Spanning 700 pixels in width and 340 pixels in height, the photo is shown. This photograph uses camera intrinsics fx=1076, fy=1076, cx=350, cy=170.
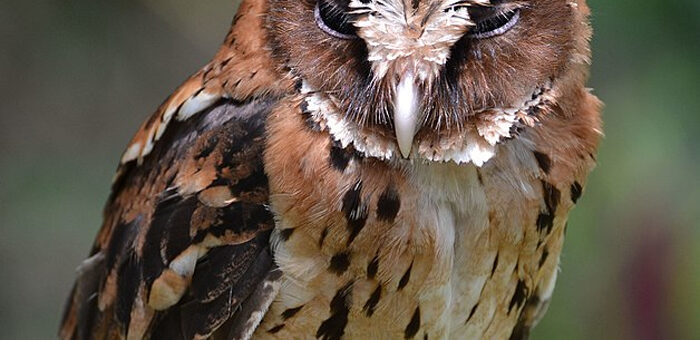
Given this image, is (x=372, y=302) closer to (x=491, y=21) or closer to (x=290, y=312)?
(x=290, y=312)

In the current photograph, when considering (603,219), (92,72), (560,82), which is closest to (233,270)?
(560,82)

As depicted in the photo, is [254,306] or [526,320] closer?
[254,306]

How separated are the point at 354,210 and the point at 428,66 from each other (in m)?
0.29

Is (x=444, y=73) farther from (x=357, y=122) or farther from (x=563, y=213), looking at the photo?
(x=563, y=213)

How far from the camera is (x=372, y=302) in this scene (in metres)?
1.86

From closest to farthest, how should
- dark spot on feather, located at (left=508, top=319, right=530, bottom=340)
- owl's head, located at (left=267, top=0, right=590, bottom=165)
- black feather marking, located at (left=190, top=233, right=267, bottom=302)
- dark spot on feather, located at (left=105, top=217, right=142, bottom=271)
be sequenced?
owl's head, located at (left=267, top=0, right=590, bottom=165) → black feather marking, located at (left=190, top=233, right=267, bottom=302) → dark spot on feather, located at (left=105, top=217, right=142, bottom=271) → dark spot on feather, located at (left=508, top=319, right=530, bottom=340)

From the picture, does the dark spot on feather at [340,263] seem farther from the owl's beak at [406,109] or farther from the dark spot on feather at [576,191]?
the dark spot on feather at [576,191]

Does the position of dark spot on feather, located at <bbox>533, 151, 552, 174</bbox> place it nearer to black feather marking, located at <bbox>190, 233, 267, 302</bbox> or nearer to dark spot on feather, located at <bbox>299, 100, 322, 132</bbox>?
dark spot on feather, located at <bbox>299, 100, 322, 132</bbox>

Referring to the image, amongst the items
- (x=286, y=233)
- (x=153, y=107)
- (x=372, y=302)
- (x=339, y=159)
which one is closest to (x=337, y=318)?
(x=372, y=302)

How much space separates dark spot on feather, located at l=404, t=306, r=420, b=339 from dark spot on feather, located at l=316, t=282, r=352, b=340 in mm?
115

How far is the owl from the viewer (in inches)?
66.4

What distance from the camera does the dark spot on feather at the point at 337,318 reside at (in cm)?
184

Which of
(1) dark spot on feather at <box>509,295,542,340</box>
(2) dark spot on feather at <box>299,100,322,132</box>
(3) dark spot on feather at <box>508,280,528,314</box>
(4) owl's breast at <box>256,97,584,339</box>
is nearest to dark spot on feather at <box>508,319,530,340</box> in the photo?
(1) dark spot on feather at <box>509,295,542,340</box>

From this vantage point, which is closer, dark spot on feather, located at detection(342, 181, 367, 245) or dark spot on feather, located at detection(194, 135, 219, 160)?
dark spot on feather, located at detection(342, 181, 367, 245)
